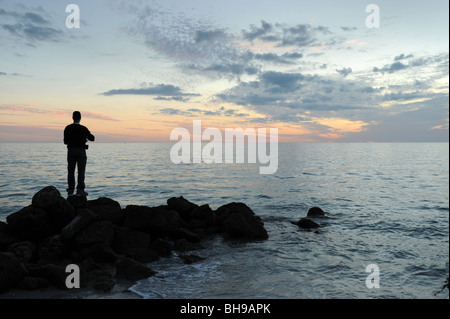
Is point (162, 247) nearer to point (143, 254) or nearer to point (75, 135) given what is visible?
point (143, 254)

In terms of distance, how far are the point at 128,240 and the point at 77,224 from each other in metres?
1.84

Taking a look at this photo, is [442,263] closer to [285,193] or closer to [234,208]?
[234,208]

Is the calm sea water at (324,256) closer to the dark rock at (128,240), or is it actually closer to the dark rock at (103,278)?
the dark rock at (103,278)

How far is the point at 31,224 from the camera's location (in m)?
A: 10.8

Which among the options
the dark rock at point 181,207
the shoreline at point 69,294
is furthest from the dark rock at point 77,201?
the shoreline at point 69,294

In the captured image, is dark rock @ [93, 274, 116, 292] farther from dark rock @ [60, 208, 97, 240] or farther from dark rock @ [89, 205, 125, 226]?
dark rock @ [89, 205, 125, 226]

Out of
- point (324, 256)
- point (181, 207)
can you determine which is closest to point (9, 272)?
point (181, 207)

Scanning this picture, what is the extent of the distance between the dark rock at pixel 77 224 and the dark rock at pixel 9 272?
2.07 metres

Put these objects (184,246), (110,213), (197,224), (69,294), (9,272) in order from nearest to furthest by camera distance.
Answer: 1. (69,294)
2. (9,272)
3. (184,246)
4. (110,213)
5. (197,224)

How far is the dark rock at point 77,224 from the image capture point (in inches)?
413
